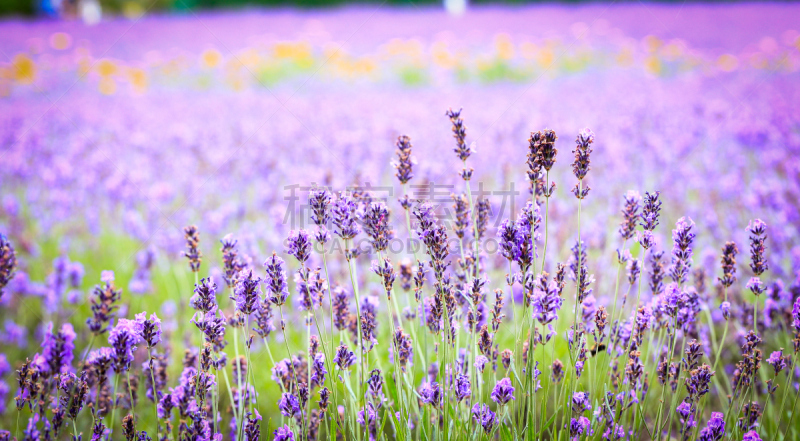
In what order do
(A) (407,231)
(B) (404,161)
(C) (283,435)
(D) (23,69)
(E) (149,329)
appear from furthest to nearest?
(D) (23,69)
(A) (407,231)
(B) (404,161)
(C) (283,435)
(E) (149,329)

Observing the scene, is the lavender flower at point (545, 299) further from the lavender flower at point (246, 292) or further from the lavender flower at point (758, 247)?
the lavender flower at point (246, 292)

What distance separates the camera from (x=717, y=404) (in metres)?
1.90

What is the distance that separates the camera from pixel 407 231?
3.11 metres

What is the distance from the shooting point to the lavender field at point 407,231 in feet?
3.92

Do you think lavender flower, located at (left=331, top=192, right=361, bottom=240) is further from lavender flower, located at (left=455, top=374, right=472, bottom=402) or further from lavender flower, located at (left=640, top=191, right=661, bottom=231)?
lavender flower, located at (left=640, top=191, right=661, bottom=231)

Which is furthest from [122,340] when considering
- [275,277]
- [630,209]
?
[630,209]

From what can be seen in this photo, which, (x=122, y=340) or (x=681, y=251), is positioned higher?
(x=681, y=251)

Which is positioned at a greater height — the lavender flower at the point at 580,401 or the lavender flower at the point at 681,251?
the lavender flower at the point at 681,251

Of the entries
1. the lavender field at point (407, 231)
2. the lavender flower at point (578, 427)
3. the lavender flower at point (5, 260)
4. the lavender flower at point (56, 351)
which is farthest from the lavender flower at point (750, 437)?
the lavender flower at point (5, 260)

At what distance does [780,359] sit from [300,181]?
295 cm

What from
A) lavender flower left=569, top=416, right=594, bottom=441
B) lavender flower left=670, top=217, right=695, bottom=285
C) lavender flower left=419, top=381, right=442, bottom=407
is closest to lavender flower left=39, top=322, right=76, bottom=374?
lavender flower left=419, top=381, right=442, bottom=407

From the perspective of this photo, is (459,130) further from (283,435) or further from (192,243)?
(283,435)

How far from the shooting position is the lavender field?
3.92ft

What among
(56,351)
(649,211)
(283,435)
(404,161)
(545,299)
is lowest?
(283,435)
